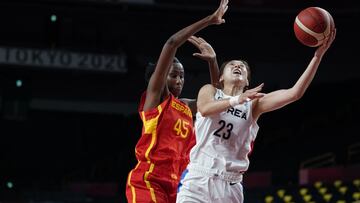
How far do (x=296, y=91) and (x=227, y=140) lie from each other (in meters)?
0.52

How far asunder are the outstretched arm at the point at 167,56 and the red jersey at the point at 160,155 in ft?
0.22

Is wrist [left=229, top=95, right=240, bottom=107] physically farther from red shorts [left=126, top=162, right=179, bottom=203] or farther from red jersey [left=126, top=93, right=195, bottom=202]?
red shorts [left=126, top=162, right=179, bottom=203]

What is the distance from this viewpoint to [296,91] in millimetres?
4281

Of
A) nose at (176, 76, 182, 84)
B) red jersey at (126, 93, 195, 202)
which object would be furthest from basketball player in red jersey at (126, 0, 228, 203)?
nose at (176, 76, 182, 84)

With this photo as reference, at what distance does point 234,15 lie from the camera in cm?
1666

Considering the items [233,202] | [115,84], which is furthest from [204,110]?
[115,84]

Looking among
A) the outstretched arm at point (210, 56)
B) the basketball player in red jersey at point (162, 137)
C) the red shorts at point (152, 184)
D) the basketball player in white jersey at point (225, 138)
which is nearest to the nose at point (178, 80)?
the basketball player in red jersey at point (162, 137)

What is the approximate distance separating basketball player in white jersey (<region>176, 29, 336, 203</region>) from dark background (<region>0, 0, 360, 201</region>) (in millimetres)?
9627

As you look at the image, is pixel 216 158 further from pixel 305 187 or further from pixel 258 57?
pixel 258 57

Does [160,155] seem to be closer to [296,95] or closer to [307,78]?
[296,95]

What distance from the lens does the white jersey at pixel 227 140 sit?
14.4 ft

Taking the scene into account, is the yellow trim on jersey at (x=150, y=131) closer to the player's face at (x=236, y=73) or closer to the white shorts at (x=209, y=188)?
the white shorts at (x=209, y=188)

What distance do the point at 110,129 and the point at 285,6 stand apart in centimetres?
624

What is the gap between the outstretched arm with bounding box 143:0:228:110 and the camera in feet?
14.9
